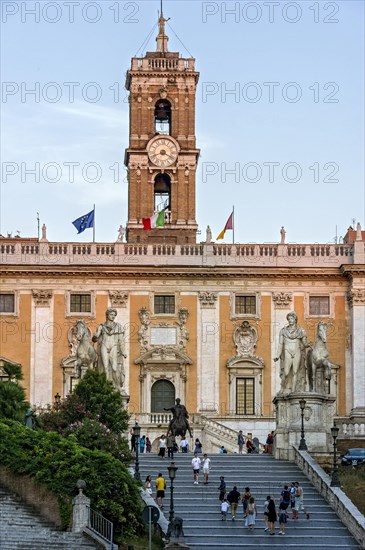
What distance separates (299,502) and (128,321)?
34753 millimetres

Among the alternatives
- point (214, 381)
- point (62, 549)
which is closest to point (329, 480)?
point (62, 549)

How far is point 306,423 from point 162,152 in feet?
114

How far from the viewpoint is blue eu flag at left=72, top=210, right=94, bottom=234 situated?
9206cm

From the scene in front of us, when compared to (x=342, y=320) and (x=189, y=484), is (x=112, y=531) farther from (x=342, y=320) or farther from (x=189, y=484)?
(x=342, y=320)

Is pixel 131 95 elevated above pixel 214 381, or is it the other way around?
pixel 131 95

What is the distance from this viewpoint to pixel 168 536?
52.6m

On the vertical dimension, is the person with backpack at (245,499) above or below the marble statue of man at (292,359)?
below

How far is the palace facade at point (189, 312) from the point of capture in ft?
296

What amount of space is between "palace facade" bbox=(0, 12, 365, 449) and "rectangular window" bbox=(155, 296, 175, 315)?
0.17 feet

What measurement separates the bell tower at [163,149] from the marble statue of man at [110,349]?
27370 mm

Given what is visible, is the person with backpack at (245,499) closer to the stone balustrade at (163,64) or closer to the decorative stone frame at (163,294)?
the decorative stone frame at (163,294)

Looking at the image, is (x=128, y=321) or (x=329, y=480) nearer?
(x=329, y=480)

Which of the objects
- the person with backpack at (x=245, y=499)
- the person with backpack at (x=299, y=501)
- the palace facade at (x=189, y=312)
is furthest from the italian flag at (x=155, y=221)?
the person with backpack at (x=299, y=501)

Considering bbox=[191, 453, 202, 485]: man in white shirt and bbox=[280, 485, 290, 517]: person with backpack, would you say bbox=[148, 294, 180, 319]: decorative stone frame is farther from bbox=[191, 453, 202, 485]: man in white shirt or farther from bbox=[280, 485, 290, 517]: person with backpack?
bbox=[280, 485, 290, 517]: person with backpack
